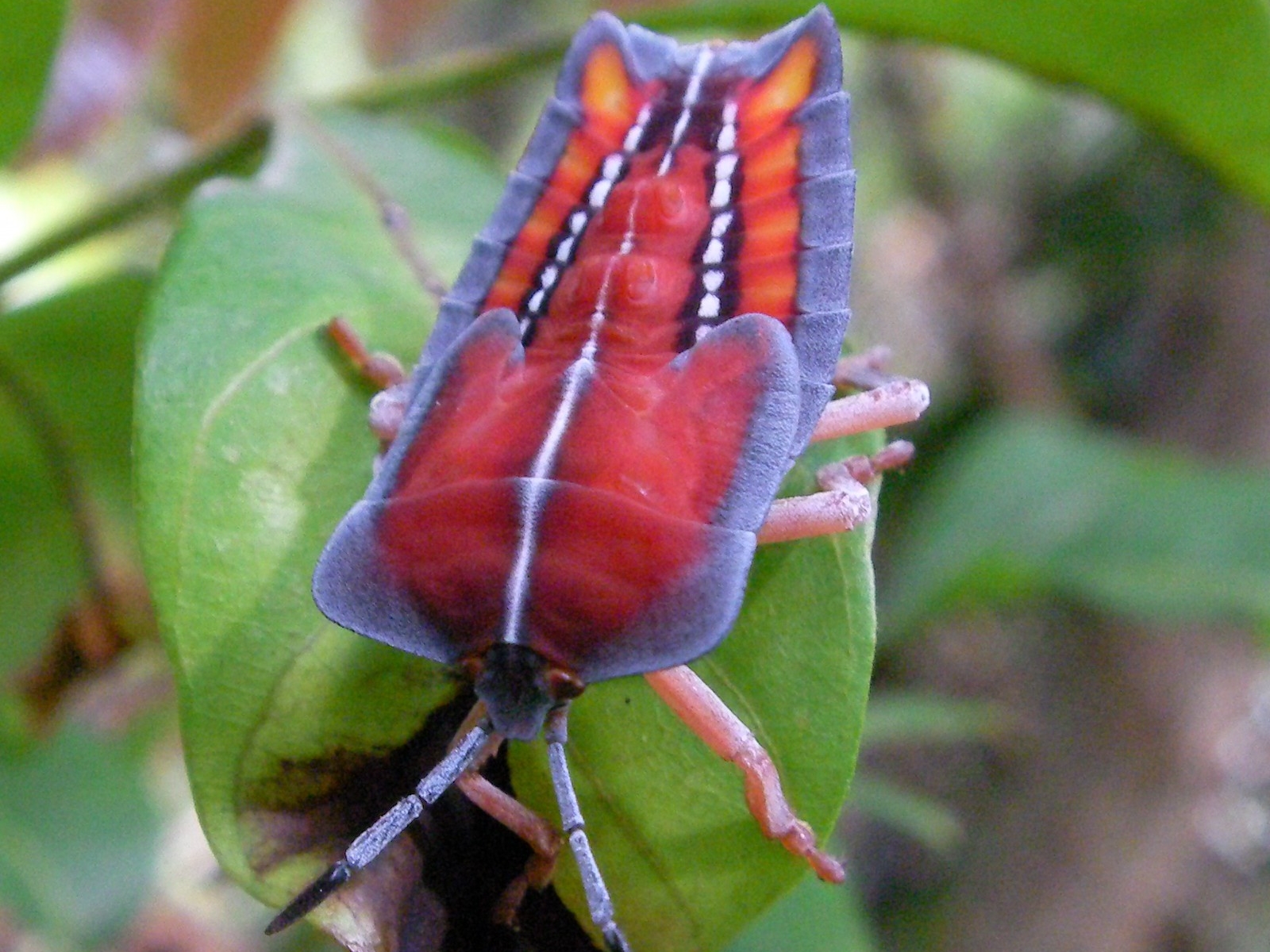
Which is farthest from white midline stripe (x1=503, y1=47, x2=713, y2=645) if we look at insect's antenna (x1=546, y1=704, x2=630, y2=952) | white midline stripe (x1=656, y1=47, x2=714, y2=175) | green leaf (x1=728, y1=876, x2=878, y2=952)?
green leaf (x1=728, y1=876, x2=878, y2=952)

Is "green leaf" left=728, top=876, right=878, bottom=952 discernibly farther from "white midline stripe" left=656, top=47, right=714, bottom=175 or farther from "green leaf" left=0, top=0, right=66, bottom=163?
"green leaf" left=0, top=0, right=66, bottom=163

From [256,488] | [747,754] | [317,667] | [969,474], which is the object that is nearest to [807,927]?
[747,754]

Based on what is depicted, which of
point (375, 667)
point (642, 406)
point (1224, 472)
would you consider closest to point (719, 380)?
point (642, 406)

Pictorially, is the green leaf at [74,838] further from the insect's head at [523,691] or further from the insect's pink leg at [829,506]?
the insect's pink leg at [829,506]

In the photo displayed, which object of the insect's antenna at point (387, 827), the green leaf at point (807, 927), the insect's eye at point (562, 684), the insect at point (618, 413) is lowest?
the green leaf at point (807, 927)

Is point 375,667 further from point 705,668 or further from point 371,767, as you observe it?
point 705,668

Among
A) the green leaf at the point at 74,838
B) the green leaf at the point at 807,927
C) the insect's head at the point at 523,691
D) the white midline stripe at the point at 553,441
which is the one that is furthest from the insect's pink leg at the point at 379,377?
the green leaf at the point at 74,838

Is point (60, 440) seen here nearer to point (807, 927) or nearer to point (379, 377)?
point (379, 377)

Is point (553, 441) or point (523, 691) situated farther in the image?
point (553, 441)
